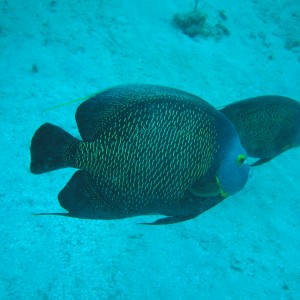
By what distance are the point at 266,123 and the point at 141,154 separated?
6.87ft

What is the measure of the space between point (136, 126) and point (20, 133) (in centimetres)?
292

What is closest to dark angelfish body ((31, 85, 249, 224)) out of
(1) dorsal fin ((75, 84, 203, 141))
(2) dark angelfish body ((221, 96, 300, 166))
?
(1) dorsal fin ((75, 84, 203, 141))

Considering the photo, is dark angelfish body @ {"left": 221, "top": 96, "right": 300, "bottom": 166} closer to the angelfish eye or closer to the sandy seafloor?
the sandy seafloor

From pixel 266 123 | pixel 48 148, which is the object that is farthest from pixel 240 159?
pixel 266 123

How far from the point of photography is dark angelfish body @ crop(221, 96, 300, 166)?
3.04 metres

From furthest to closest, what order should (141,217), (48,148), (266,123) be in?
1. (141,217)
2. (266,123)
3. (48,148)

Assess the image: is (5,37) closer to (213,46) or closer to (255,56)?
(213,46)

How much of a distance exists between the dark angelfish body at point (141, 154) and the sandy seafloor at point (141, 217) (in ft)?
5.03

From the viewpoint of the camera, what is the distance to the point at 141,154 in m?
1.54

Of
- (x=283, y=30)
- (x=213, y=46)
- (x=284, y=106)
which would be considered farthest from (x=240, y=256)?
(x=283, y=30)

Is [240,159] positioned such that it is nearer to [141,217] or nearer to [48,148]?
[48,148]

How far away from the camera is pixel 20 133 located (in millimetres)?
3963

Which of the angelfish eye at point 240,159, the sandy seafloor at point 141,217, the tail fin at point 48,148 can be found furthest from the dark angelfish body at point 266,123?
the tail fin at point 48,148

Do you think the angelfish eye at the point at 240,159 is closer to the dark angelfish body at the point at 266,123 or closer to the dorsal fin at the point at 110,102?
the dorsal fin at the point at 110,102
